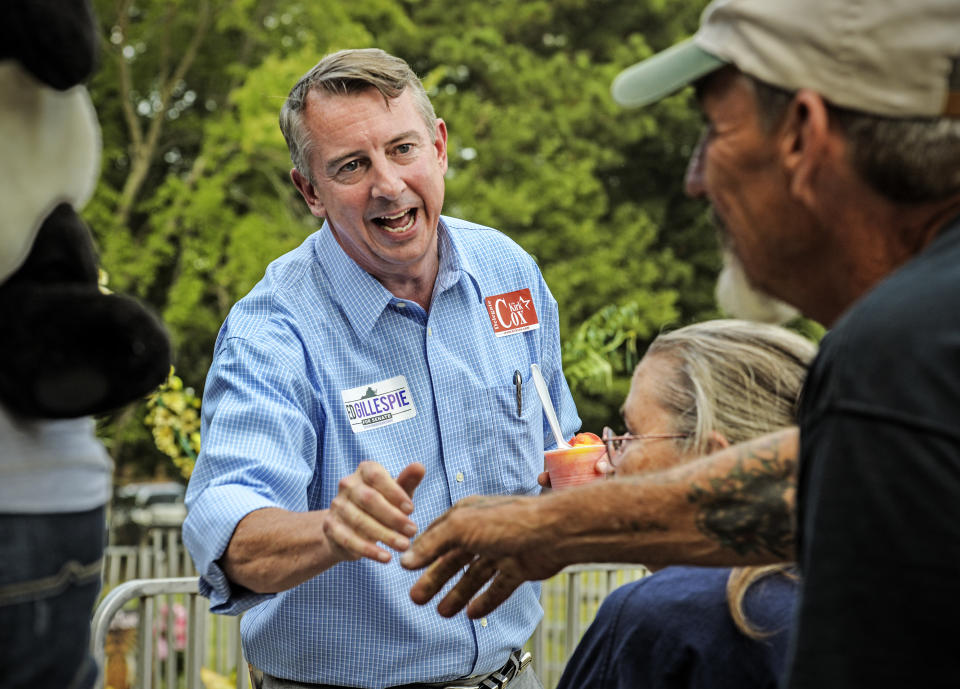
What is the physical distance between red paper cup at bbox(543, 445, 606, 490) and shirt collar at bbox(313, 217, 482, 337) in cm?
66

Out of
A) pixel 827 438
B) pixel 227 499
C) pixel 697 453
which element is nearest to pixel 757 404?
pixel 697 453

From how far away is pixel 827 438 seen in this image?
1279 millimetres

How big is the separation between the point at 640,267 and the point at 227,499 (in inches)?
675

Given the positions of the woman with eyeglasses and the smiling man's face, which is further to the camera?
the smiling man's face

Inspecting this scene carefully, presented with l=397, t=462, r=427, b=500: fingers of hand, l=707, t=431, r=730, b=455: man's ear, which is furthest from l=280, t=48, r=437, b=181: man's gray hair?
l=397, t=462, r=427, b=500: fingers of hand

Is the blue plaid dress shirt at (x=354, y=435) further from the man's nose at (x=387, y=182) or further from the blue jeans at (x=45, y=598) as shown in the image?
the blue jeans at (x=45, y=598)

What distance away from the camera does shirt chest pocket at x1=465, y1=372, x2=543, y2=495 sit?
3.45m

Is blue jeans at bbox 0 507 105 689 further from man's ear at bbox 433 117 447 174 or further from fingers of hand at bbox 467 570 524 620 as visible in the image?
man's ear at bbox 433 117 447 174

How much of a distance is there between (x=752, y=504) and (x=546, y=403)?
153 centimetres

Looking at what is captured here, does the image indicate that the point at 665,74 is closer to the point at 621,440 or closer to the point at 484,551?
the point at 484,551

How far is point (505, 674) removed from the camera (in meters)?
3.41

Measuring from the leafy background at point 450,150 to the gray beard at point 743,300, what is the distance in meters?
11.0

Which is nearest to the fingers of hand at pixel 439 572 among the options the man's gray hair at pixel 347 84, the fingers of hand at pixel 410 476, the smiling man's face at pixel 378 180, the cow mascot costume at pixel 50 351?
the fingers of hand at pixel 410 476

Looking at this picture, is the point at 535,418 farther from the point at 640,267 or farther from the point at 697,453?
the point at 640,267
